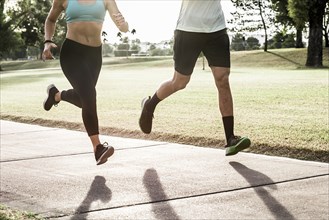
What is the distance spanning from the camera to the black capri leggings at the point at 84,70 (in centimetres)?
211

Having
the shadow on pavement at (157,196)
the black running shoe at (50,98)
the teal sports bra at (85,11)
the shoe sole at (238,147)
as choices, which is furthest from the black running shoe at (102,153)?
the shadow on pavement at (157,196)

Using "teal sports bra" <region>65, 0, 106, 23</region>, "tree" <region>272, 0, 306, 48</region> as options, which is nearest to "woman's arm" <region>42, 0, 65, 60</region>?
"teal sports bra" <region>65, 0, 106, 23</region>

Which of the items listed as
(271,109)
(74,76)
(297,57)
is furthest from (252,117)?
(297,57)

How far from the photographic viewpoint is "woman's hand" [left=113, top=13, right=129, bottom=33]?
80.4 inches

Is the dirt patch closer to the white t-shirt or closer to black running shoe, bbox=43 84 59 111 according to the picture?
black running shoe, bbox=43 84 59 111

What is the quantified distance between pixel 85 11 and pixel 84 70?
0.23 meters

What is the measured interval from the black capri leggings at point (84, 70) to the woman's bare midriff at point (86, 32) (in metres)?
0.02

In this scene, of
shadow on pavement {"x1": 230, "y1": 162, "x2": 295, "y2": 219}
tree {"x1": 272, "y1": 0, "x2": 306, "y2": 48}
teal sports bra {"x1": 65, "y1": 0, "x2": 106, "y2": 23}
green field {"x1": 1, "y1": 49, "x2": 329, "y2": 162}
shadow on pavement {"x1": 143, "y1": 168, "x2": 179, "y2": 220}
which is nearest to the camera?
teal sports bra {"x1": 65, "y1": 0, "x2": 106, "y2": 23}

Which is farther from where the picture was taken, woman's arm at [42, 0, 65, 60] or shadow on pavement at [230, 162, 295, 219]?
shadow on pavement at [230, 162, 295, 219]

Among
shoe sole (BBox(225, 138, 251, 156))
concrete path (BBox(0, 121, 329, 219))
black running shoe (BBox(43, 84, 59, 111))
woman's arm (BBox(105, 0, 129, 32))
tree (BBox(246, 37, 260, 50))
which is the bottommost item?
tree (BBox(246, 37, 260, 50))

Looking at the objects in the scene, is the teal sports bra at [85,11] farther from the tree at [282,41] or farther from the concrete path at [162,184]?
the tree at [282,41]

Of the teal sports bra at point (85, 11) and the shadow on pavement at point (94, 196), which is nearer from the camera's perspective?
the teal sports bra at point (85, 11)

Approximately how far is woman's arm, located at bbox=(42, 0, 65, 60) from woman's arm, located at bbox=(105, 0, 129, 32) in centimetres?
17

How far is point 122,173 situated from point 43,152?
313cm
